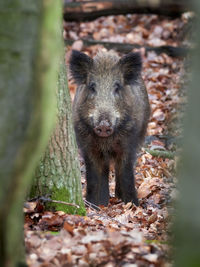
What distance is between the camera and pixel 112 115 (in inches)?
301

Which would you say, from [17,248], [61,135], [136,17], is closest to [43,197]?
[61,135]

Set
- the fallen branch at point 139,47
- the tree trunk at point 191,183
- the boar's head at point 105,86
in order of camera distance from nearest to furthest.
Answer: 1. the tree trunk at point 191,183
2. the boar's head at point 105,86
3. the fallen branch at point 139,47

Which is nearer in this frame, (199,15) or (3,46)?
(199,15)

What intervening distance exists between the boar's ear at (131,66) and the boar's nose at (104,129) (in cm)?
113

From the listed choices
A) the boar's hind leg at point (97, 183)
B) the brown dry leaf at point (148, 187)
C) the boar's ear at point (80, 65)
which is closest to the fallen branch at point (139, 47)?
the boar's ear at point (80, 65)

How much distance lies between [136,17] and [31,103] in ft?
42.2

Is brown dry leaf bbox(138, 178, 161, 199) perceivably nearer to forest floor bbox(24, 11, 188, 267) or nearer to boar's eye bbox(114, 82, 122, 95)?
forest floor bbox(24, 11, 188, 267)

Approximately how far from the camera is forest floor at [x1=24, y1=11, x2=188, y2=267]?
390cm

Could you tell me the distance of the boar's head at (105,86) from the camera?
25.5ft

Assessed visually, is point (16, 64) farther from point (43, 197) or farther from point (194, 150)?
point (43, 197)

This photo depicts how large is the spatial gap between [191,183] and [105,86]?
538 cm

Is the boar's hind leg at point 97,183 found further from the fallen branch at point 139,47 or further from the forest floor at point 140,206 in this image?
the fallen branch at point 139,47

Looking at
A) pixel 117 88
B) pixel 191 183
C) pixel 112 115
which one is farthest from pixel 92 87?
pixel 191 183

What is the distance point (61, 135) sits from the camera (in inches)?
218
